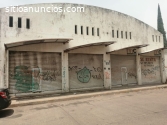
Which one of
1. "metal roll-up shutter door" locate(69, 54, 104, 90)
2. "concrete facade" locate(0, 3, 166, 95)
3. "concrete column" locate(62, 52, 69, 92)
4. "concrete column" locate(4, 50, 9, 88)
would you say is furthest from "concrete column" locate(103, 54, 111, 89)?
"concrete column" locate(4, 50, 9, 88)

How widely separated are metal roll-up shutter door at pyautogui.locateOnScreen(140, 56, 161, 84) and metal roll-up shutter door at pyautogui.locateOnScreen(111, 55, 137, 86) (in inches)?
50.7

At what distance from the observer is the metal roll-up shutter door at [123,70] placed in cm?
1357

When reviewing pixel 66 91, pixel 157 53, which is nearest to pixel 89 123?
pixel 66 91

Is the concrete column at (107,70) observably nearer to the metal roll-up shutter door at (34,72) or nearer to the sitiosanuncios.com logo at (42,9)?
the metal roll-up shutter door at (34,72)

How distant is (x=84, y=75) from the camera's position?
12.1 m

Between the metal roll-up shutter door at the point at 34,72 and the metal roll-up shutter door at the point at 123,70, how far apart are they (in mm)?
5095

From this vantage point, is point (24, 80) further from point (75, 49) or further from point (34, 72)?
point (75, 49)

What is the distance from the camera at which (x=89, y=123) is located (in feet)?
15.9

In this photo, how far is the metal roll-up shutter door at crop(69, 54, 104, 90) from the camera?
11.7m

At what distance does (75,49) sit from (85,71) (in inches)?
77.4

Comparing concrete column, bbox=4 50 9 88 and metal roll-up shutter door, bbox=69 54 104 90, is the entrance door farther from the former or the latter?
concrete column, bbox=4 50 9 88

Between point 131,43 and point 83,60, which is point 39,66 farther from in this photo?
point 131,43

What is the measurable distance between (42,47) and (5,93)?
5072 mm

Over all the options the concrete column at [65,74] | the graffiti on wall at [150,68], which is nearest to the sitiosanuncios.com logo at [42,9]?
the concrete column at [65,74]
